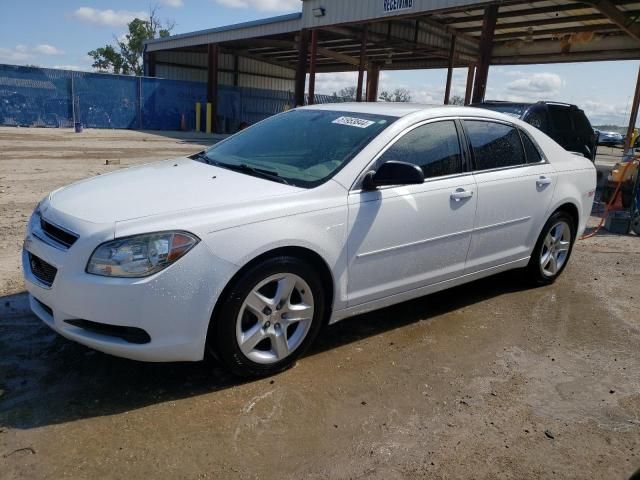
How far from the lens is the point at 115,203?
296 centimetres

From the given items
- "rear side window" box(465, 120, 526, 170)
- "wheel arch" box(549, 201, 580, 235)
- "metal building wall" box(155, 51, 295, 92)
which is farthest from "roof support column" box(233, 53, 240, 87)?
"rear side window" box(465, 120, 526, 170)

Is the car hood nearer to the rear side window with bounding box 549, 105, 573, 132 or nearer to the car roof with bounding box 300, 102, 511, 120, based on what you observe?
the car roof with bounding box 300, 102, 511, 120

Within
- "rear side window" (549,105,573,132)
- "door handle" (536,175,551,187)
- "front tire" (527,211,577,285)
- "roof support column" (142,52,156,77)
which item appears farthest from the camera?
"roof support column" (142,52,156,77)

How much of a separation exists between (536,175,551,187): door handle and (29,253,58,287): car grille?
12.4 feet

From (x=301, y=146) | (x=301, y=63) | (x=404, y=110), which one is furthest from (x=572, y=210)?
(x=301, y=63)

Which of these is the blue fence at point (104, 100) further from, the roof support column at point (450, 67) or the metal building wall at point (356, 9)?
the roof support column at point (450, 67)

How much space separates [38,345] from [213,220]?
155 centimetres

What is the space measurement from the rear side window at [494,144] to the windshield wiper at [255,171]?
5.45 ft

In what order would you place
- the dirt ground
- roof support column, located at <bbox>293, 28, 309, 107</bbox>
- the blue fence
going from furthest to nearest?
the blue fence < roof support column, located at <bbox>293, 28, 309, 107</bbox> < the dirt ground

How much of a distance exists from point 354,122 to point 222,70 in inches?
1318

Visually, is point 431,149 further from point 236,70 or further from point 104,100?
point 236,70

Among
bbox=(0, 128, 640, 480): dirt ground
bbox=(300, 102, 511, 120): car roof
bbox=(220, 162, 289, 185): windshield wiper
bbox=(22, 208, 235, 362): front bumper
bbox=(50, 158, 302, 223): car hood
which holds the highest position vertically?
bbox=(300, 102, 511, 120): car roof

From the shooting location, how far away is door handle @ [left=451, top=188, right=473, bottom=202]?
386 cm

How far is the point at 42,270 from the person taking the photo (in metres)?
2.96
